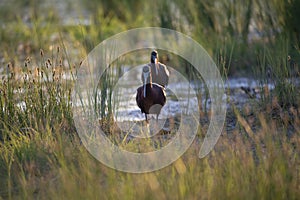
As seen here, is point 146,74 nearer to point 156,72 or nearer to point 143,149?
point 156,72

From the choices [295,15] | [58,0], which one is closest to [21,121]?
[295,15]

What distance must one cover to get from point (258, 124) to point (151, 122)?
1125mm

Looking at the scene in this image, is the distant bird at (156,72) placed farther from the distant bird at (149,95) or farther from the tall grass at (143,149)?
the tall grass at (143,149)

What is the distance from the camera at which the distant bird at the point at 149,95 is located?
6.01 m

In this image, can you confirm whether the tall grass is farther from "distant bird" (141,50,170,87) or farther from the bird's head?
"distant bird" (141,50,170,87)

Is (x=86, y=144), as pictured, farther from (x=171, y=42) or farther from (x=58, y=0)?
(x=58, y=0)

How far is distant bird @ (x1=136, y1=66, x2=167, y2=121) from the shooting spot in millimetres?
6008

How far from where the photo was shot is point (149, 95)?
6070mm

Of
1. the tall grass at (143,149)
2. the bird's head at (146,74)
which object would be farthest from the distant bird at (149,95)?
the tall grass at (143,149)

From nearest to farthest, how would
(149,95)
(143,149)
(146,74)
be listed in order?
(143,149) < (146,74) < (149,95)

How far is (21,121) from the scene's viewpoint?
5.63m

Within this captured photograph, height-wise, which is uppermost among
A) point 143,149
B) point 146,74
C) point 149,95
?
point 146,74

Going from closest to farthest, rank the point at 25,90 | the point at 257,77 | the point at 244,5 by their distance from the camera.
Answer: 1. the point at 25,90
2. the point at 257,77
3. the point at 244,5

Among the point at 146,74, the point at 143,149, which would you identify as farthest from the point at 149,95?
the point at 143,149
